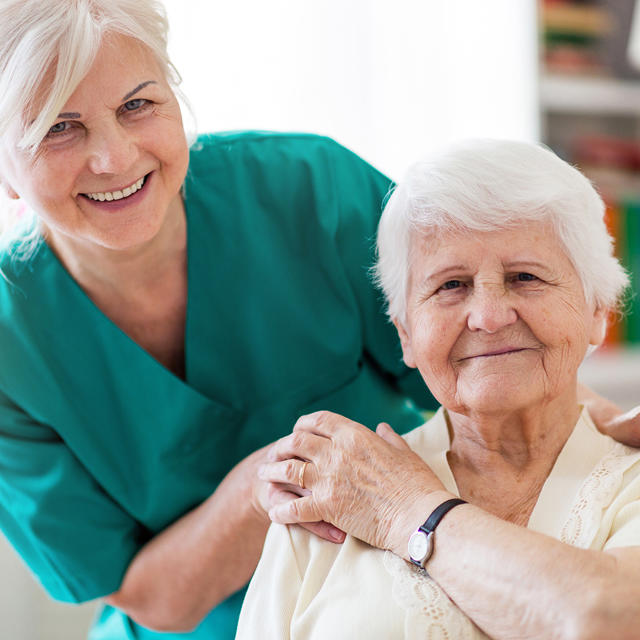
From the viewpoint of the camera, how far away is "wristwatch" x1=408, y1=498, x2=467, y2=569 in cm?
99

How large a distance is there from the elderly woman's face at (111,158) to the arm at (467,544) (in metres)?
0.41

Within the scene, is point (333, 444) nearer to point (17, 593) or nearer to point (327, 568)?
point (327, 568)

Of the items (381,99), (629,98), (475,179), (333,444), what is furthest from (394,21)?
(333,444)

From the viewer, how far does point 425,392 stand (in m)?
1.54

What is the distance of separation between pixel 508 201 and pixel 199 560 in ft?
2.46

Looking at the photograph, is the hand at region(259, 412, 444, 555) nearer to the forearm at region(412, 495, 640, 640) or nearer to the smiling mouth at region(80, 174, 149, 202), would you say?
the forearm at region(412, 495, 640, 640)

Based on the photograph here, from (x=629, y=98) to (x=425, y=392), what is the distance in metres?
1.54

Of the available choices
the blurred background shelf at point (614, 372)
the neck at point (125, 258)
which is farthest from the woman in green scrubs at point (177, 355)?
the blurred background shelf at point (614, 372)

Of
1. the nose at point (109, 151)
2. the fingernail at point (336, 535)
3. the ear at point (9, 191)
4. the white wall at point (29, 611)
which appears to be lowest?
the white wall at point (29, 611)

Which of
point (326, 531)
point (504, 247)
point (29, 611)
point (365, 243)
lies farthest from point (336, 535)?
point (29, 611)

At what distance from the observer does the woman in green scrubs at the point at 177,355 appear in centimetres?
135

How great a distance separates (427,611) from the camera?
38.3 inches

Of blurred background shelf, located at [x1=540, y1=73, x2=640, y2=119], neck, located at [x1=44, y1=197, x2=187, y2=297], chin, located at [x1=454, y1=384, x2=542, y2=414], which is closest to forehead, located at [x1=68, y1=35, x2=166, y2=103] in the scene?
neck, located at [x1=44, y1=197, x2=187, y2=297]

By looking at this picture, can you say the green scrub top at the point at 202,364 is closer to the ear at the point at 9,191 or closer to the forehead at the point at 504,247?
the ear at the point at 9,191
